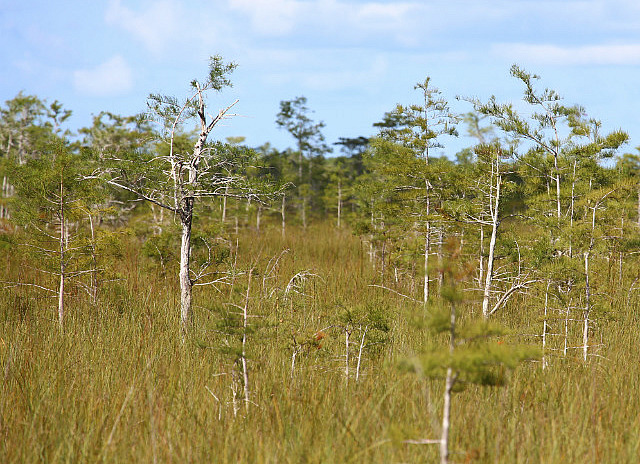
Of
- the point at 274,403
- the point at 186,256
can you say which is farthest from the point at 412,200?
the point at 274,403

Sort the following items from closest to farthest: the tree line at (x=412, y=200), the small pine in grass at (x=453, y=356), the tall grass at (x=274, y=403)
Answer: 1. the small pine in grass at (x=453, y=356)
2. the tall grass at (x=274, y=403)
3. the tree line at (x=412, y=200)

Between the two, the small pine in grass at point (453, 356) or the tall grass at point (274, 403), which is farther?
the tall grass at point (274, 403)

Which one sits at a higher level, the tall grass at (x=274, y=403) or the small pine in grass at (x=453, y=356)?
the small pine in grass at (x=453, y=356)

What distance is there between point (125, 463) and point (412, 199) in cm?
1018

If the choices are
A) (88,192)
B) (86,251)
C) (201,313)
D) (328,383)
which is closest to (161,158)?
(88,192)

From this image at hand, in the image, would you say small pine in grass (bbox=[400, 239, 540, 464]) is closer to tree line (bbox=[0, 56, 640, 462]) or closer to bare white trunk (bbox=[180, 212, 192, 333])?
tree line (bbox=[0, 56, 640, 462])

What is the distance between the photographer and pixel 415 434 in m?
3.06

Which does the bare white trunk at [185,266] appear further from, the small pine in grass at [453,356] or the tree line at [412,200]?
the small pine in grass at [453,356]

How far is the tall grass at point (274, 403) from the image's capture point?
4086mm

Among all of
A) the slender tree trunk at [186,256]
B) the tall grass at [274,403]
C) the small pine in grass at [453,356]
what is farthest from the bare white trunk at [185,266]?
the small pine in grass at [453,356]

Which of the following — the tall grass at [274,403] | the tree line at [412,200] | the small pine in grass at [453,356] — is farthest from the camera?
the tree line at [412,200]

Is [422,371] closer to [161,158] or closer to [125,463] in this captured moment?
[125,463]

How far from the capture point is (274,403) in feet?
15.9

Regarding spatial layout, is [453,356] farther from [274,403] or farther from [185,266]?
[185,266]
